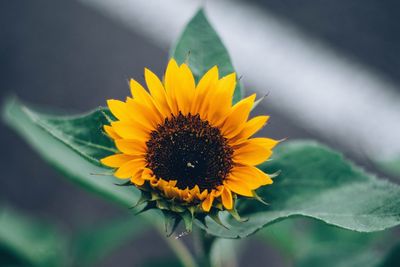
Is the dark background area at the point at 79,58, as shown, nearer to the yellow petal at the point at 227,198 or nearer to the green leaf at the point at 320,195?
the green leaf at the point at 320,195

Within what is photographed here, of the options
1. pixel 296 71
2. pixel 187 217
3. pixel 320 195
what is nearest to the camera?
pixel 187 217

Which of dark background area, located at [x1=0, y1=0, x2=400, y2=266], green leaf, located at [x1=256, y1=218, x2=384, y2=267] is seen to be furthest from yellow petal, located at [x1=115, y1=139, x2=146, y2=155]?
dark background area, located at [x1=0, y1=0, x2=400, y2=266]

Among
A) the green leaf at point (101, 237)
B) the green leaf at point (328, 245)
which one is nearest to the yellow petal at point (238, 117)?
the green leaf at point (328, 245)

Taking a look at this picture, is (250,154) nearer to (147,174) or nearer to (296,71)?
(147,174)

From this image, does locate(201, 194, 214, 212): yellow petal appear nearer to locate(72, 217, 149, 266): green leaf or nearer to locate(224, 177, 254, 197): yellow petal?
locate(224, 177, 254, 197): yellow petal

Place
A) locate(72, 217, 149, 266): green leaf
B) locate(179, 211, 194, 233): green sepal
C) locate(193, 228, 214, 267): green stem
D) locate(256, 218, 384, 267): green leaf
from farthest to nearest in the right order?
locate(72, 217, 149, 266): green leaf → locate(256, 218, 384, 267): green leaf → locate(193, 228, 214, 267): green stem → locate(179, 211, 194, 233): green sepal

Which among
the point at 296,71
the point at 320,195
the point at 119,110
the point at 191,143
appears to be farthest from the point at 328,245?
the point at 296,71

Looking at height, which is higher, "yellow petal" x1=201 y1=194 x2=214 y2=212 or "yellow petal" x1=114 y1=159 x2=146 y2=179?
"yellow petal" x1=201 y1=194 x2=214 y2=212

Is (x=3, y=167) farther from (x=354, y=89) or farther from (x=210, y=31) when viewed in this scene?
(x=210, y=31)
